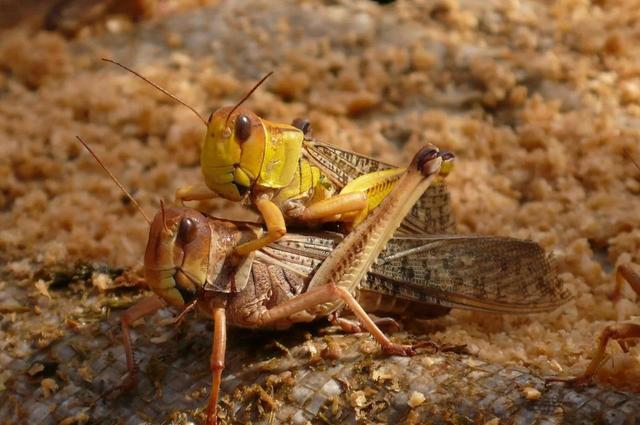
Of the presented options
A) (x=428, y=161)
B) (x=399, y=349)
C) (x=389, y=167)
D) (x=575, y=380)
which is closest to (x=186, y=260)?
(x=399, y=349)

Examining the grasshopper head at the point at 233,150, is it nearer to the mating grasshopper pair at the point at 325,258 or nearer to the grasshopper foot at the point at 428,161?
the mating grasshopper pair at the point at 325,258

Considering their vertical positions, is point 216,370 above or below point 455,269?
below

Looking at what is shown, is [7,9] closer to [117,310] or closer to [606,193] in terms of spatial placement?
[117,310]

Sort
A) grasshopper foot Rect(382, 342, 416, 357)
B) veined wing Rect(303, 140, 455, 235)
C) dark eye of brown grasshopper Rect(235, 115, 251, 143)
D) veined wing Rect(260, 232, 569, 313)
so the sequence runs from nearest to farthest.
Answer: grasshopper foot Rect(382, 342, 416, 357) < dark eye of brown grasshopper Rect(235, 115, 251, 143) < veined wing Rect(260, 232, 569, 313) < veined wing Rect(303, 140, 455, 235)

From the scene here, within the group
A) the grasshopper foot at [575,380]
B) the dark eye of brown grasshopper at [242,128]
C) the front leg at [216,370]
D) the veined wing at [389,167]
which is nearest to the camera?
the grasshopper foot at [575,380]

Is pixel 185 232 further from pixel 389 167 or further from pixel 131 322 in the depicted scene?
pixel 389 167

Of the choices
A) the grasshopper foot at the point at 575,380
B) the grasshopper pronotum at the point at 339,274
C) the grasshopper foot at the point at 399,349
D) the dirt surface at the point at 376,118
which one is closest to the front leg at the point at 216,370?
the grasshopper pronotum at the point at 339,274

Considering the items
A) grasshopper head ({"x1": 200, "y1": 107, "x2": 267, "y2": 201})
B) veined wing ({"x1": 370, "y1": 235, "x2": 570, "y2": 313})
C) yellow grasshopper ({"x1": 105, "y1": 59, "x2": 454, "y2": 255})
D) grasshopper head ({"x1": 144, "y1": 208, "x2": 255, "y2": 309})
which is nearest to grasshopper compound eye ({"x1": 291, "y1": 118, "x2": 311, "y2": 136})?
yellow grasshopper ({"x1": 105, "y1": 59, "x2": 454, "y2": 255})

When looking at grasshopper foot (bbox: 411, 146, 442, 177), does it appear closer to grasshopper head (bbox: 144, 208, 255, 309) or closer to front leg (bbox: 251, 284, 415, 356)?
front leg (bbox: 251, 284, 415, 356)
